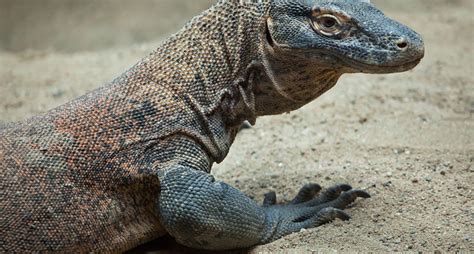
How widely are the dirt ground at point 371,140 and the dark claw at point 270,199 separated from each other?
0.33m

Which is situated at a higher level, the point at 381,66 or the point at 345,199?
the point at 381,66

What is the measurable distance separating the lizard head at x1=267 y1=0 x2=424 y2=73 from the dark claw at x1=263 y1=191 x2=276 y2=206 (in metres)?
1.34

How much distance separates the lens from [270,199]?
529 cm

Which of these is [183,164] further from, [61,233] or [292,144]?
[292,144]

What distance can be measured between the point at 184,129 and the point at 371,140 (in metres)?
2.47

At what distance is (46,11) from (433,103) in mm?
Result: 6431

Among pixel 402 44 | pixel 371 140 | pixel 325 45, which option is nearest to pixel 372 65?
pixel 402 44

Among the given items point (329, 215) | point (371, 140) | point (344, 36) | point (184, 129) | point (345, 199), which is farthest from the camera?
point (371, 140)

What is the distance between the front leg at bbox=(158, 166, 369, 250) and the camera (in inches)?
171

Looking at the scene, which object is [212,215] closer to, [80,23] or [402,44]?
[402,44]

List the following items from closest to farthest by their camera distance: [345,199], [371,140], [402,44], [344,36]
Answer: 1. [402,44]
2. [344,36]
3. [345,199]
4. [371,140]

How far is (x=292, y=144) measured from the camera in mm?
6559

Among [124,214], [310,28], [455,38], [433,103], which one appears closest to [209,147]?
[124,214]

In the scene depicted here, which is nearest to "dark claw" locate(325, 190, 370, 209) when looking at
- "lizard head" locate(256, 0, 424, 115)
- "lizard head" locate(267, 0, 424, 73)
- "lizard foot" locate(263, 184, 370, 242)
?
"lizard foot" locate(263, 184, 370, 242)
